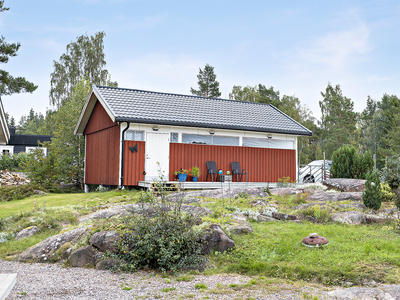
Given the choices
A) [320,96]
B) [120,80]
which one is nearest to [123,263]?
[120,80]

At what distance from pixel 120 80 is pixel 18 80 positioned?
15045 millimetres

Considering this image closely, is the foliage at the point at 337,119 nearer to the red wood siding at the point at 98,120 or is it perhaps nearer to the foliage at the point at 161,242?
the red wood siding at the point at 98,120

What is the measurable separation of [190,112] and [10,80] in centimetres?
1289

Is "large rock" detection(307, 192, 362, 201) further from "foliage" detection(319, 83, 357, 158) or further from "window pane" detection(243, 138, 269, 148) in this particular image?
"foliage" detection(319, 83, 357, 158)

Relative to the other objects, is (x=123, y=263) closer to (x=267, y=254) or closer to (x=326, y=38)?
(x=267, y=254)

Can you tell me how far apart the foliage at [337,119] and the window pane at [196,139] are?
2524cm

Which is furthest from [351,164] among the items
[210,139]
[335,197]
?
[210,139]

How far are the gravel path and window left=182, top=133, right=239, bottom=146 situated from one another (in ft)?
29.8

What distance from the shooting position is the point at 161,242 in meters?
5.04

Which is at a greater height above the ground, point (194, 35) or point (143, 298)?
point (194, 35)

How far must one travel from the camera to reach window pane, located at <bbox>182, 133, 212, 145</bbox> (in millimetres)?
13789

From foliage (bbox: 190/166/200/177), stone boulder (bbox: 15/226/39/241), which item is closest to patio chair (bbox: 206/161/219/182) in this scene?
foliage (bbox: 190/166/200/177)

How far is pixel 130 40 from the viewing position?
803 inches

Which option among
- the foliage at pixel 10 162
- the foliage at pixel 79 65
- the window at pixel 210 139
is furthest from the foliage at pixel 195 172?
the foliage at pixel 79 65
